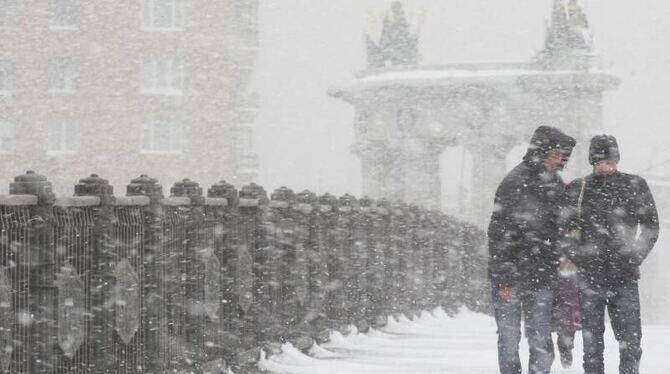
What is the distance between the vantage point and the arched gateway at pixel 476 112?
65.1 m

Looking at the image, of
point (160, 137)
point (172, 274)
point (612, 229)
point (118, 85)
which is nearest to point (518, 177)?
point (612, 229)

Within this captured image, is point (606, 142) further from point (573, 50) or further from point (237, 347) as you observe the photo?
point (573, 50)

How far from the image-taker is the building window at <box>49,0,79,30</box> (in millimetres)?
53344

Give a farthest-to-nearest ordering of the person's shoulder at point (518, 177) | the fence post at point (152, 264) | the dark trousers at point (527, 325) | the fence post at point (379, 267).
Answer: the fence post at point (379, 267) → the person's shoulder at point (518, 177) → the dark trousers at point (527, 325) → the fence post at point (152, 264)

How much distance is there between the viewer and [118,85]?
174 ft

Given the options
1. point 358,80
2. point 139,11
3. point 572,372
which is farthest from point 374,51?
point 572,372

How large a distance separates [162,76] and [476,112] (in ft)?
64.6

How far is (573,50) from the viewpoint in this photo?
68.0 meters

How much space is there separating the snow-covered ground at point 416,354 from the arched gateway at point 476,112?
4888cm

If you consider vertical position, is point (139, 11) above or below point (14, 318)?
above

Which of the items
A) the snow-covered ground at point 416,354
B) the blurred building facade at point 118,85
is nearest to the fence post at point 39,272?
the snow-covered ground at point 416,354

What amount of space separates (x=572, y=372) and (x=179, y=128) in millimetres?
43702

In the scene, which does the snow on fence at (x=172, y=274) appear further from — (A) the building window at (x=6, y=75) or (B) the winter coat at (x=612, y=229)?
(A) the building window at (x=6, y=75)

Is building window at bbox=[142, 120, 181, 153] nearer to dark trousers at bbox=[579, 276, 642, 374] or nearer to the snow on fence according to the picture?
the snow on fence
